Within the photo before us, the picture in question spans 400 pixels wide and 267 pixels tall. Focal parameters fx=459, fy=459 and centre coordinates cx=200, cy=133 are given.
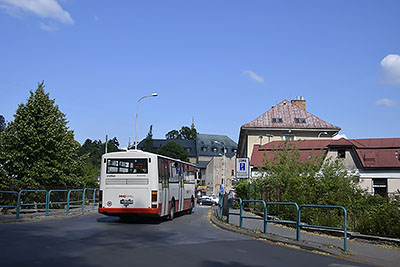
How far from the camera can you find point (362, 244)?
42.5ft

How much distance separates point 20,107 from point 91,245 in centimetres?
2349

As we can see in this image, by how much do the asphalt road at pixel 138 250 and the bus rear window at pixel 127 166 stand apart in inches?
180

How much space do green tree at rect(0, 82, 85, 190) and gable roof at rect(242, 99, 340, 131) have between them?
36422 millimetres

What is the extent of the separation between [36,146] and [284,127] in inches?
1628

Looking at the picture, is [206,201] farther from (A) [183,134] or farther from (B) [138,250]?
(A) [183,134]

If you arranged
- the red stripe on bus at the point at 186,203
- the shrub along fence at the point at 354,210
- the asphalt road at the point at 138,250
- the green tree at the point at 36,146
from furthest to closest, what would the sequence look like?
the green tree at the point at 36,146
the red stripe on bus at the point at 186,203
the shrub along fence at the point at 354,210
the asphalt road at the point at 138,250

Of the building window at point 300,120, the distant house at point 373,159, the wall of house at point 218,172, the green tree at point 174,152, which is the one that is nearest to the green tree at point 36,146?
the distant house at point 373,159

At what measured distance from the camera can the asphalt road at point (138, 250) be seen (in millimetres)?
8930

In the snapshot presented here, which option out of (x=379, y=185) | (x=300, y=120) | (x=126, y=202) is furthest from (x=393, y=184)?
(x=126, y=202)

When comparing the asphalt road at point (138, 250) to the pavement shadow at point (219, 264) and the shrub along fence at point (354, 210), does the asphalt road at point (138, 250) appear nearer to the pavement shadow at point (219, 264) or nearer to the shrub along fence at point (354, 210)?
the pavement shadow at point (219, 264)

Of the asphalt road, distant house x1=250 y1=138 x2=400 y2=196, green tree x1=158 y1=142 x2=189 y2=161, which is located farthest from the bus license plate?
green tree x1=158 y1=142 x2=189 y2=161

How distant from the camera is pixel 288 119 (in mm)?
67062

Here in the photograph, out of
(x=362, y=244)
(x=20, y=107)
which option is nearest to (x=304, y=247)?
(x=362, y=244)

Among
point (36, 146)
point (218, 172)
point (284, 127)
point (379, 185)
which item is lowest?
point (379, 185)
